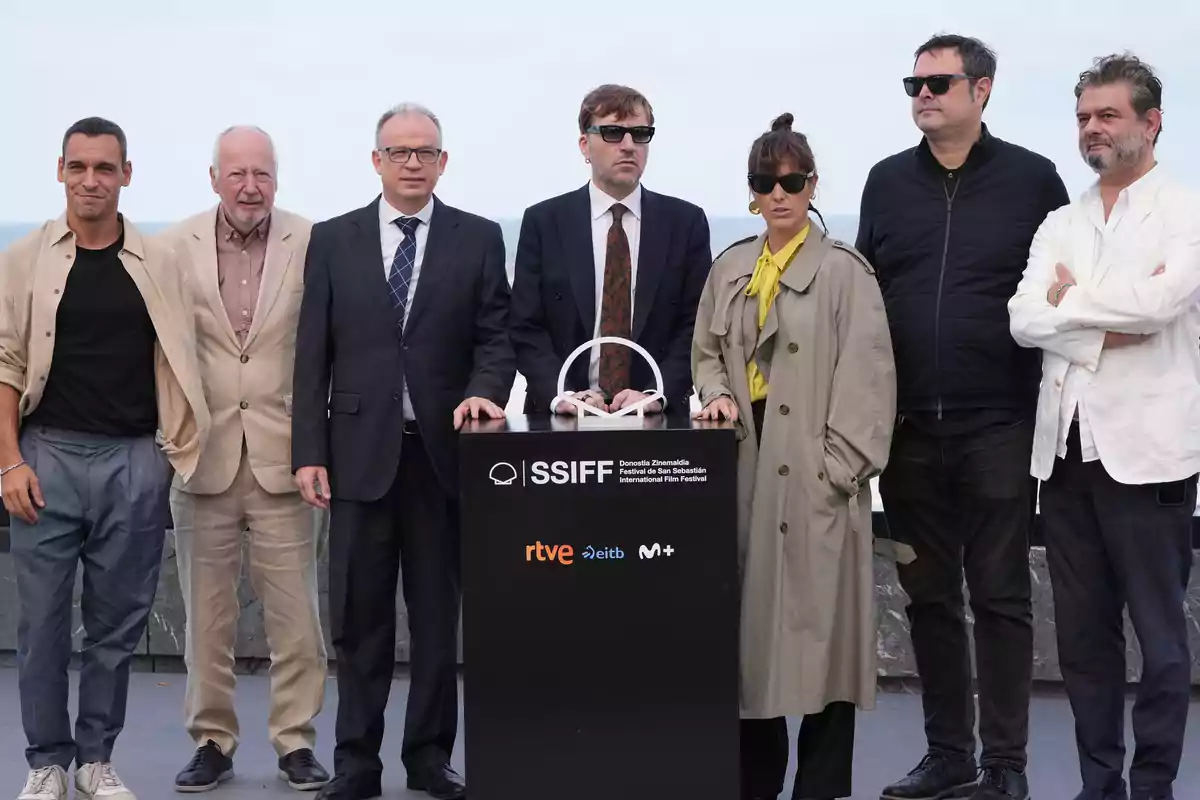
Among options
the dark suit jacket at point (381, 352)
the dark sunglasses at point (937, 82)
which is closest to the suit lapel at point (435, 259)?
the dark suit jacket at point (381, 352)

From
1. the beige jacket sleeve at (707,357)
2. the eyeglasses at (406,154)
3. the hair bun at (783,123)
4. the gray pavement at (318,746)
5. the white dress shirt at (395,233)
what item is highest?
the hair bun at (783,123)

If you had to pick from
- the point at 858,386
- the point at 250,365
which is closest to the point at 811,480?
the point at 858,386

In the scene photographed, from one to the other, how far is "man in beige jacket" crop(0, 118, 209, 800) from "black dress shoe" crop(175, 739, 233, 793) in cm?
23

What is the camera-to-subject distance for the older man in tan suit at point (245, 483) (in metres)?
3.88

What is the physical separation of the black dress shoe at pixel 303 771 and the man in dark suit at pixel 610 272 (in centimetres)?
112

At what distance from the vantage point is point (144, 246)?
12.0ft

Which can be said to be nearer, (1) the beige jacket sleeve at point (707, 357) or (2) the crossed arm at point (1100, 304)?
(2) the crossed arm at point (1100, 304)

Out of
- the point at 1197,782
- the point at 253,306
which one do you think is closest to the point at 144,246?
the point at 253,306

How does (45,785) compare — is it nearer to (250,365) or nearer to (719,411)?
(250,365)

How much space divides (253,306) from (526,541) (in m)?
1.26

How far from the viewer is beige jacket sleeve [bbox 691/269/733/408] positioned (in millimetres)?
3318

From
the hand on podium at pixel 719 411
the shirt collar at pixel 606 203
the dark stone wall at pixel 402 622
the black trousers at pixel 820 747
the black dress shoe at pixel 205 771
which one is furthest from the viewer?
the dark stone wall at pixel 402 622

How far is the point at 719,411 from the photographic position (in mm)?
3162

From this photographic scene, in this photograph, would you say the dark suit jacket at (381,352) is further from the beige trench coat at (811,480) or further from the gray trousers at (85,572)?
the beige trench coat at (811,480)
